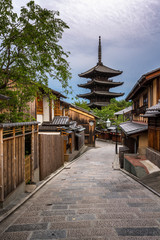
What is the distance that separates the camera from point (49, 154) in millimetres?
9906

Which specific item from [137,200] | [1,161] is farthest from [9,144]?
[137,200]

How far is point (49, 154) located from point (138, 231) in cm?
683

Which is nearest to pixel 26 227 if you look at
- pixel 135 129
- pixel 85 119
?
pixel 135 129

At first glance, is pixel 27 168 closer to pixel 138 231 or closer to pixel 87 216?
pixel 87 216

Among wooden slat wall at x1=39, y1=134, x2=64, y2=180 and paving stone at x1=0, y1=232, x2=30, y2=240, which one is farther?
wooden slat wall at x1=39, y1=134, x2=64, y2=180

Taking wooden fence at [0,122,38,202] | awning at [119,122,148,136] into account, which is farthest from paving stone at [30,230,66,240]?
awning at [119,122,148,136]

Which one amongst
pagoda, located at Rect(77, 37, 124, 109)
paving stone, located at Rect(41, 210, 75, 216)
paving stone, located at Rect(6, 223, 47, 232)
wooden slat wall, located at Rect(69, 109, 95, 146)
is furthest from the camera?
pagoda, located at Rect(77, 37, 124, 109)

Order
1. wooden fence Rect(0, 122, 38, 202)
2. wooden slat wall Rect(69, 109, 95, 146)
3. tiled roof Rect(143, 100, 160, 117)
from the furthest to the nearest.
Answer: wooden slat wall Rect(69, 109, 95, 146) < tiled roof Rect(143, 100, 160, 117) < wooden fence Rect(0, 122, 38, 202)

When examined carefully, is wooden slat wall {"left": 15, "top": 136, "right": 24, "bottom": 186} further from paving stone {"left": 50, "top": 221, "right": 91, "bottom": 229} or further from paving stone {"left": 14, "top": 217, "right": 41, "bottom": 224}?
paving stone {"left": 50, "top": 221, "right": 91, "bottom": 229}

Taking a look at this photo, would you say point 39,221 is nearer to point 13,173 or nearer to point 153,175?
point 13,173

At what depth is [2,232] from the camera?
3918 millimetres

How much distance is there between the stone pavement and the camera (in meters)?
3.79

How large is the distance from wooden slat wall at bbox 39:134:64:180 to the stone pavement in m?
1.95

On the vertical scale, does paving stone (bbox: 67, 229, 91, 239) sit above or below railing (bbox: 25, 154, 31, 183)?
below
